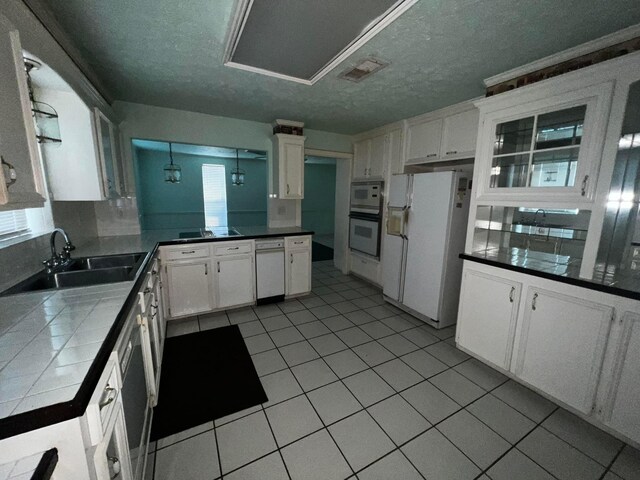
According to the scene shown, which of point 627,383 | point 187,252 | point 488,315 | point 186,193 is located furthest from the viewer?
point 186,193

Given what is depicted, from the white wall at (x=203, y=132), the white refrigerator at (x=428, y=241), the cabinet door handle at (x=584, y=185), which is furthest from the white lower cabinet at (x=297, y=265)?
the cabinet door handle at (x=584, y=185)

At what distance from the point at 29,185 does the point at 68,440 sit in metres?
1.01

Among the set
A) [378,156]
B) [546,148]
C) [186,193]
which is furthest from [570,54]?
[186,193]

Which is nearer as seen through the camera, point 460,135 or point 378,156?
point 460,135

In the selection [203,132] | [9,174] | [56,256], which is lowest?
[56,256]

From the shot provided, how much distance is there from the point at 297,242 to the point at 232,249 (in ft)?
2.68

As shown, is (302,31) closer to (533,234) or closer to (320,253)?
(533,234)

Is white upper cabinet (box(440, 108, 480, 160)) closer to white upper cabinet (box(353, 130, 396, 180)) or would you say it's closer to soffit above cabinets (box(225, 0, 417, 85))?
white upper cabinet (box(353, 130, 396, 180))

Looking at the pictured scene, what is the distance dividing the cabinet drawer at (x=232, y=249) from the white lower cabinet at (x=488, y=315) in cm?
230

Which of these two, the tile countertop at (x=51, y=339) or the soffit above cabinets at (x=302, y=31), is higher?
the soffit above cabinets at (x=302, y=31)

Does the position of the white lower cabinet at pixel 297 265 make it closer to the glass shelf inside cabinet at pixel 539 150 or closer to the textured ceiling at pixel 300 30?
the textured ceiling at pixel 300 30

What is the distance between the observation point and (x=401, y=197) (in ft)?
9.91

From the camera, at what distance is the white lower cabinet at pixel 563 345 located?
1562 millimetres

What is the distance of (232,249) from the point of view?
297 cm
